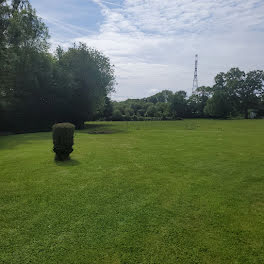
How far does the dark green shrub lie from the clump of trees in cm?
1379

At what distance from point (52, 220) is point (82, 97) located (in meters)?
24.1

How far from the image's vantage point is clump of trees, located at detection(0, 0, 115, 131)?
739 inches

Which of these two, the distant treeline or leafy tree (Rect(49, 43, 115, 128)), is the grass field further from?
the distant treeline

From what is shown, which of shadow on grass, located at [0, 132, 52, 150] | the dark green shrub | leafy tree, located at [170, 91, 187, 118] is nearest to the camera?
the dark green shrub

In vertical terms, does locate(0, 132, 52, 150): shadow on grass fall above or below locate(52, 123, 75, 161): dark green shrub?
below

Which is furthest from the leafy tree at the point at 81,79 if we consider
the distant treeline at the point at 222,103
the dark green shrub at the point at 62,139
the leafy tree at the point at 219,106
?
the leafy tree at the point at 219,106

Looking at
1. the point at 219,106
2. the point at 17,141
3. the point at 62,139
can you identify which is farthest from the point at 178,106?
the point at 62,139

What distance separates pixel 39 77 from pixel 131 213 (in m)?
22.0

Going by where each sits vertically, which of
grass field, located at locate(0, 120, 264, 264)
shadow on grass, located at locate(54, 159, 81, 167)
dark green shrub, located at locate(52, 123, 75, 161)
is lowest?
grass field, located at locate(0, 120, 264, 264)

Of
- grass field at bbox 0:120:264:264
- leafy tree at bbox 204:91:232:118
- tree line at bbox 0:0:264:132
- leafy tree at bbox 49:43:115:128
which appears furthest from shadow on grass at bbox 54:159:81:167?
leafy tree at bbox 204:91:232:118

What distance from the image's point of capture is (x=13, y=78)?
66.4 feet

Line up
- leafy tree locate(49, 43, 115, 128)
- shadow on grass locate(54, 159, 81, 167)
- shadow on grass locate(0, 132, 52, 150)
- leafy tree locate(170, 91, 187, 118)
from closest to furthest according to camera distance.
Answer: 1. shadow on grass locate(54, 159, 81, 167)
2. shadow on grass locate(0, 132, 52, 150)
3. leafy tree locate(49, 43, 115, 128)
4. leafy tree locate(170, 91, 187, 118)

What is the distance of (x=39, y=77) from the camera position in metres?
→ 21.8

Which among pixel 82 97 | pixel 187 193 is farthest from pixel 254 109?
pixel 187 193
